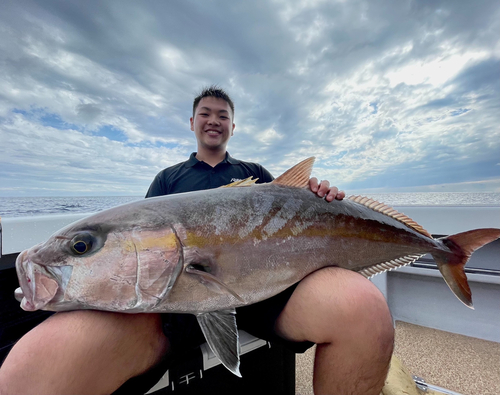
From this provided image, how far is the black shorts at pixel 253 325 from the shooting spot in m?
1.08

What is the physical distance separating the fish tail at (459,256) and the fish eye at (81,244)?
66.0 inches

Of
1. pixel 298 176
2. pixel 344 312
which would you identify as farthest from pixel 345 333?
pixel 298 176

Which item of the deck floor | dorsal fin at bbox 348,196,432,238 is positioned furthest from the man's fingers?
the deck floor

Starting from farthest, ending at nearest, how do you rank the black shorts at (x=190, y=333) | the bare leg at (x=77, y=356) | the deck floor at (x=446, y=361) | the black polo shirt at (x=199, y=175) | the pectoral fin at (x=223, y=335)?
the black polo shirt at (x=199, y=175)
the deck floor at (x=446, y=361)
the black shorts at (x=190, y=333)
the pectoral fin at (x=223, y=335)
the bare leg at (x=77, y=356)

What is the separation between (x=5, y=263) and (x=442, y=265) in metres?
2.63

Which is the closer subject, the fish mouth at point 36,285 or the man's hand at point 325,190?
the fish mouth at point 36,285

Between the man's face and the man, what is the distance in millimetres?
1348

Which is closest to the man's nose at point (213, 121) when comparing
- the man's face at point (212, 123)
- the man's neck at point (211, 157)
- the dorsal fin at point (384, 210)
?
the man's face at point (212, 123)

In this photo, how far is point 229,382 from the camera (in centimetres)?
122

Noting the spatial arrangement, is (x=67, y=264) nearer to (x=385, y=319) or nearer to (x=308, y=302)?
(x=308, y=302)

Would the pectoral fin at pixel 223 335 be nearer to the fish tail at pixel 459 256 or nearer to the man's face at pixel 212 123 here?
the fish tail at pixel 459 256

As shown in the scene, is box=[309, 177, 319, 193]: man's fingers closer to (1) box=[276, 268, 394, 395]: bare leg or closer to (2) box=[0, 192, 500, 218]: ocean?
(1) box=[276, 268, 394, 395]: bare leg

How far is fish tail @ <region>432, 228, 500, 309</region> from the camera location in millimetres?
1422

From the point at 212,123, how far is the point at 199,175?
Answer: 449 millimetres
